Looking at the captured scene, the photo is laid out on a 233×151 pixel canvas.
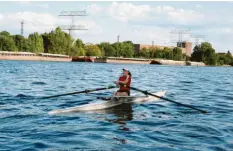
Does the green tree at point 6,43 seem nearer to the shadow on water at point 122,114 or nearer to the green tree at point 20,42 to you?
the green tree at point 20,42

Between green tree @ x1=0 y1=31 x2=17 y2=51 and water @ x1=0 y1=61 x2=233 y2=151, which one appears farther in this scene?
green tree @ x1=0 y1=31 x2=17 y2=51

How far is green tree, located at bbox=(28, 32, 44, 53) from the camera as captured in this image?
15425 cm

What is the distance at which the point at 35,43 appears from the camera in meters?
Answer: 156

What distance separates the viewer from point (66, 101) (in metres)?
27.3

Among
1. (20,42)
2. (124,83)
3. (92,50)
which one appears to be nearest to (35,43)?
(20,42)

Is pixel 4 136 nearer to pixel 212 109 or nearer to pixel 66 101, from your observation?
pixel 66 101

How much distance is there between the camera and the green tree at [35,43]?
154m

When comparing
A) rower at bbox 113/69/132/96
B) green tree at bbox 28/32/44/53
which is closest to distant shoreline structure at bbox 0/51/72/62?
green tree at bbox 28/32/44/53

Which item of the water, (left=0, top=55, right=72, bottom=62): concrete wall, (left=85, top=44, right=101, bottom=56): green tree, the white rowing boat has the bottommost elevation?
the water

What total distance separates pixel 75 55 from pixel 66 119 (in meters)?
158

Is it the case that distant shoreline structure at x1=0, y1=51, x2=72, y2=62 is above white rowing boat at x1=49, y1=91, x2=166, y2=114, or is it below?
above

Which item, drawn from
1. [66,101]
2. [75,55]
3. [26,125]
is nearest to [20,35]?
[75,55]

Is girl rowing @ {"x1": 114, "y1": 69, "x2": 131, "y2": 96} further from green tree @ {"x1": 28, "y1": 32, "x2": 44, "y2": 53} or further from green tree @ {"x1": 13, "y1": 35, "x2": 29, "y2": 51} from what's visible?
green tree @ {"x1": 28, "y1": 32, "x2": 44, "y2": 53}

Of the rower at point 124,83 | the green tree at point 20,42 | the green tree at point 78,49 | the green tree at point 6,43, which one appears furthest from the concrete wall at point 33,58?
the rower at point 124,83
